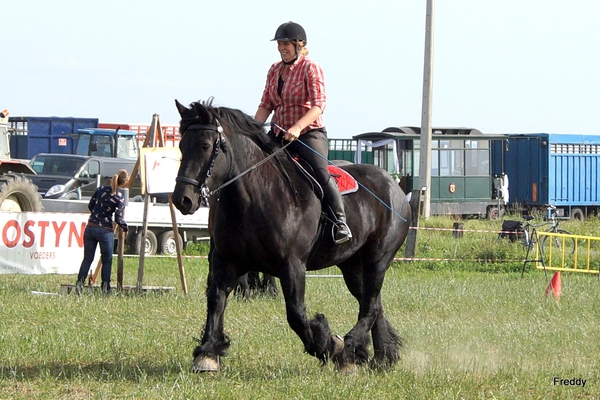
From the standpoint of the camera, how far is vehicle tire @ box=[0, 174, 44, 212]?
20.5 meters

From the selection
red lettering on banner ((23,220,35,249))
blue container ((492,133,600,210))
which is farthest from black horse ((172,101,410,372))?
blue container ((492,133,600,210))

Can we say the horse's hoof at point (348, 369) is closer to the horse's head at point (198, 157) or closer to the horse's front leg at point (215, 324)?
the horse's front leg at point (215, 324)

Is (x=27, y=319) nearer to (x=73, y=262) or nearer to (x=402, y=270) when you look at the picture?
(x=73, y=262)

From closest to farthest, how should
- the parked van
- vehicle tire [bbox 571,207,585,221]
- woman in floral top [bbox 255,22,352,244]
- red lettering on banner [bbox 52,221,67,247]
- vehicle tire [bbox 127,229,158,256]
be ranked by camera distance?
woman in floral top [bbox 255,22,352,244], red lettering on banner [bbox 52,221,67,247], vehicle tire [bbox 127,229,158,256], the parked van, vehicle tire [bbox 571,207,585,221]

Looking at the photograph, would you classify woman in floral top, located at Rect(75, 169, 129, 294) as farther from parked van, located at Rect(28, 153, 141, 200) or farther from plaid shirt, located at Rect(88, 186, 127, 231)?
parked van, located at Rect(28, 153, 141, 200)

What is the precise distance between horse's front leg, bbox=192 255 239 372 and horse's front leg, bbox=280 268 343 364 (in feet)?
1.54

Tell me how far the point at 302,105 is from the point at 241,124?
72 cm

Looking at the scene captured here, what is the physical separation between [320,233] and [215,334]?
1.25 metres

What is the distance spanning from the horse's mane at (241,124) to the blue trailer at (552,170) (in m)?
33.0

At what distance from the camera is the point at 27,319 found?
11.2 metres

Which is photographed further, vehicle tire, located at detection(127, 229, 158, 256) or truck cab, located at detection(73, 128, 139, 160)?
truck cab, located at detection(73, 128, 139, 160)

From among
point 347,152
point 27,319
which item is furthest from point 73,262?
point 347,152

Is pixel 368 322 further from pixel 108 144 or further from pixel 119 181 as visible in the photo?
pixel 108 144

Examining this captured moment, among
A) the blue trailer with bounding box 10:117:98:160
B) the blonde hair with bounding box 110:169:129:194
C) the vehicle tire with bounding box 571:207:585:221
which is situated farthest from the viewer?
the blue trailer with bounding box 10:117:98:160
